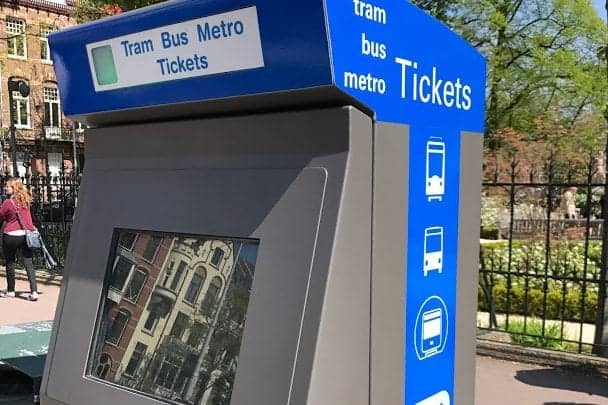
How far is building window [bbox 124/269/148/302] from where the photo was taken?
1712 mm

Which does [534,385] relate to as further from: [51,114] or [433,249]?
[51,114]

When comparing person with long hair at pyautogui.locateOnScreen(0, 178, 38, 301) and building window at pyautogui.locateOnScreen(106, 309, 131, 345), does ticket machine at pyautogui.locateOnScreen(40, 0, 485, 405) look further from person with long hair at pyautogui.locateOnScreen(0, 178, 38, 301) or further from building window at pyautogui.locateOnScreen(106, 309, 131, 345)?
person with long hair at pyautogui.locateOnScreen(0, 178, 38, 301)

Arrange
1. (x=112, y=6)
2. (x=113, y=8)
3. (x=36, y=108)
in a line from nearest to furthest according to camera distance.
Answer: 1. (x=113, y=8)
2. (x=112, y=6)
3. (x=36, y=108)

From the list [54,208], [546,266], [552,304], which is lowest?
[552,304]

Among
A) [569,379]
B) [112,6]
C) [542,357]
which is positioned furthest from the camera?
[112,6]

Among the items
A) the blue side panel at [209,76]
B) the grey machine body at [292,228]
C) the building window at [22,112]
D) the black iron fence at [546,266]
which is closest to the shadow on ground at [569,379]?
the black iron fence at [546,266]

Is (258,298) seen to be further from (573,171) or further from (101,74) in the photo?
(573,171)

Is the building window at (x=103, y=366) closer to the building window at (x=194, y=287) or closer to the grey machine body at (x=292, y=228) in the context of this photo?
the grey machine body at (x=292, y=228)

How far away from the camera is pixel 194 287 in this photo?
62.4 inches

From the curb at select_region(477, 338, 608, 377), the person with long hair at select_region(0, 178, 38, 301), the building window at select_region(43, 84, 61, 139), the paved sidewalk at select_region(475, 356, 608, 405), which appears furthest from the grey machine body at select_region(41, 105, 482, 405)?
the building window at select_region(43, 84, 61, 139)

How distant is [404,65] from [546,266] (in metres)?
4.52

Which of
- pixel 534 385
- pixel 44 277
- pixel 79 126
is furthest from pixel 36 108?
pixel 534 385

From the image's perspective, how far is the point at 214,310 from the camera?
1.51 m

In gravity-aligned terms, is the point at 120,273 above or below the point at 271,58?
below
